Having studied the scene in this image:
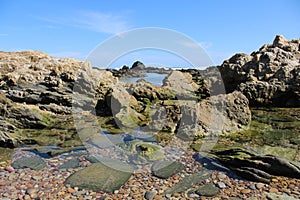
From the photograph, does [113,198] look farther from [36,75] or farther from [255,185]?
[36,75]

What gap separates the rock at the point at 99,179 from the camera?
19.0 feet

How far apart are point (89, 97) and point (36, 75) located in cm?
320

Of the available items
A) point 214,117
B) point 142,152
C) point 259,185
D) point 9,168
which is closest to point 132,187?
point 142,152

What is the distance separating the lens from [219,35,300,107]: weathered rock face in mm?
15547

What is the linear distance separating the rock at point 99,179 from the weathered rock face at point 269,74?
11464mm

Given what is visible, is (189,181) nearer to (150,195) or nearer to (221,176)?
(221,176)

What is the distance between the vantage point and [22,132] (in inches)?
378

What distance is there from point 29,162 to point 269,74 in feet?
47.3

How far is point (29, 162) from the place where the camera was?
712 cm

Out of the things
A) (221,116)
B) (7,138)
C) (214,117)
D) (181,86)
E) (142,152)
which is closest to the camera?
(142,152)

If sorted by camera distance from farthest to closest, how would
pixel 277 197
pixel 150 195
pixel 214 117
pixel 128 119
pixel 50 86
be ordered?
pixel 50 86 < pixel 128 119 < pixel 214 117 < pixel 150 195 < pixel 277 197

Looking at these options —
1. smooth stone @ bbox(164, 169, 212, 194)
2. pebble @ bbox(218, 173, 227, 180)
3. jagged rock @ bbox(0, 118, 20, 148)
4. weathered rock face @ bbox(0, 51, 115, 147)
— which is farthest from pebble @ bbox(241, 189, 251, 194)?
weathered rock face @ bbox(0, 51, 115, 147)

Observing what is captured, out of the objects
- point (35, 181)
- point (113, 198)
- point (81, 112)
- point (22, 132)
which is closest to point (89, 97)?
point (81, 112)

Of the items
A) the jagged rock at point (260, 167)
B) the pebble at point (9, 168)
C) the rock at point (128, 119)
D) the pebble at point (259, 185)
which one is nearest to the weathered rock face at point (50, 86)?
the rock at point (128, 119)
